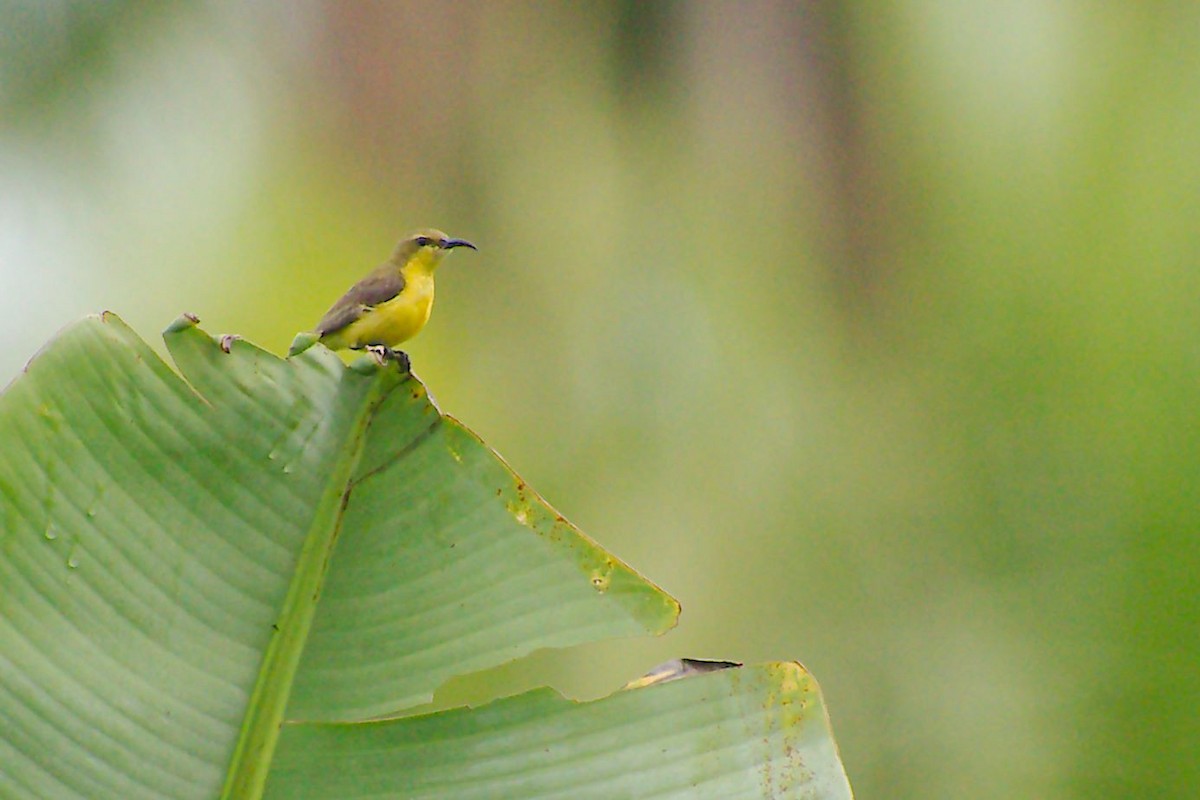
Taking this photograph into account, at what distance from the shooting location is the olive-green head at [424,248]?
129 cm

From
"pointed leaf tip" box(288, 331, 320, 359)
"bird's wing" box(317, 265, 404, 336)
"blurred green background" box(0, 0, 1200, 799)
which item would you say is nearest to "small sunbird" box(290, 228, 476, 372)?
"bird's wing" box(317, 265, 404, 336)

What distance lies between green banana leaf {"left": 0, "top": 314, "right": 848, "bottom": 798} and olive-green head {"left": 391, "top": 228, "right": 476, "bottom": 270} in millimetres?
635

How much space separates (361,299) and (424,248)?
18 cm

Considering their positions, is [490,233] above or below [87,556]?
above

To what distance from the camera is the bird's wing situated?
1.14 metres

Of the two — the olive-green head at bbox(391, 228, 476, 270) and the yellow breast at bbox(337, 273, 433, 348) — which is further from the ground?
the olive-green head at bbox(391, 228, 476, 270)

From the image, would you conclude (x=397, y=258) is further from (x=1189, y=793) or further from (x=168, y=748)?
(x=1189, y=793)

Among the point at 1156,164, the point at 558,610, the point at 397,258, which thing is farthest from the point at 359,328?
the point at 1156,164

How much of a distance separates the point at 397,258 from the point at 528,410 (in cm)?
38

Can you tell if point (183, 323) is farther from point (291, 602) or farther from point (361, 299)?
point (361, 299)

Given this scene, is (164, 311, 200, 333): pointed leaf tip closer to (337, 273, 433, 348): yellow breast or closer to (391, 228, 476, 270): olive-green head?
(337, 273, 433, 348): yellow breast

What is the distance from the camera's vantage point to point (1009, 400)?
142 centimetres

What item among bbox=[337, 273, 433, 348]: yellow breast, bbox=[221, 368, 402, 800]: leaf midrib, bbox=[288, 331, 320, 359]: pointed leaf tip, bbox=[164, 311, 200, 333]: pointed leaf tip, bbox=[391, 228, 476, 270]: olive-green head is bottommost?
bbox=[221, 368, 402, 800]: leaf midrib

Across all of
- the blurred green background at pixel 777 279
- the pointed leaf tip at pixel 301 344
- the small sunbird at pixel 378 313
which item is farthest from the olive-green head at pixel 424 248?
the pointed leaf tip at pixel 301 344
